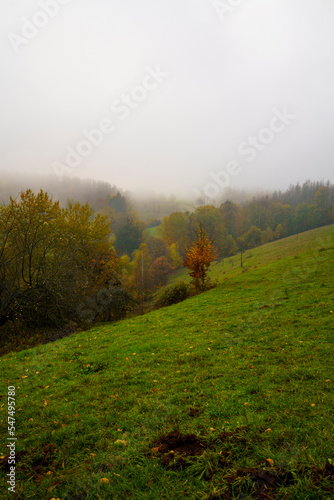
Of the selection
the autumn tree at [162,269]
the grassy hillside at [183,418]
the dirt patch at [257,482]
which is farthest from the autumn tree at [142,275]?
the dirt patch at [257,482]

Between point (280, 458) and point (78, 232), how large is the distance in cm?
3097

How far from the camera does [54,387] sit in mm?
7902

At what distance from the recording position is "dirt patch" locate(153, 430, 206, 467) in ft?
13.4

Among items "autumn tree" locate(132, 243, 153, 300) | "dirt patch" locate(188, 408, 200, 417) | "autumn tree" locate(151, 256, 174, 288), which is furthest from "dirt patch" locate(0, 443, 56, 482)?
"autumn tree" locate(151, 256, 174, 288)

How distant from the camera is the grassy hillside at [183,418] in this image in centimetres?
366

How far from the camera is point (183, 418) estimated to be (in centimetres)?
539

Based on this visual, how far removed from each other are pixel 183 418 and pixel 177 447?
0.96 meters

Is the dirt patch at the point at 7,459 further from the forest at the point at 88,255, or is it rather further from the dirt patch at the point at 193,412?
the forest at the point at 88,255

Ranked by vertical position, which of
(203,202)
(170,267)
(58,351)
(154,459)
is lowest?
(170,267)

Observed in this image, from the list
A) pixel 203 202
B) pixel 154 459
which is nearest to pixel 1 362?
pixel 154 459

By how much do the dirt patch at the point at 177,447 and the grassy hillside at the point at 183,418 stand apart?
0.02m

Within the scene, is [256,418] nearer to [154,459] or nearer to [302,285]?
[154,459]

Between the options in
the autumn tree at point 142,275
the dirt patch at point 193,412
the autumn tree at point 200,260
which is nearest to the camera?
the dirt patch at point 193,412

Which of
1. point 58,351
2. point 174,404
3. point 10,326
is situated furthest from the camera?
point 58,351
